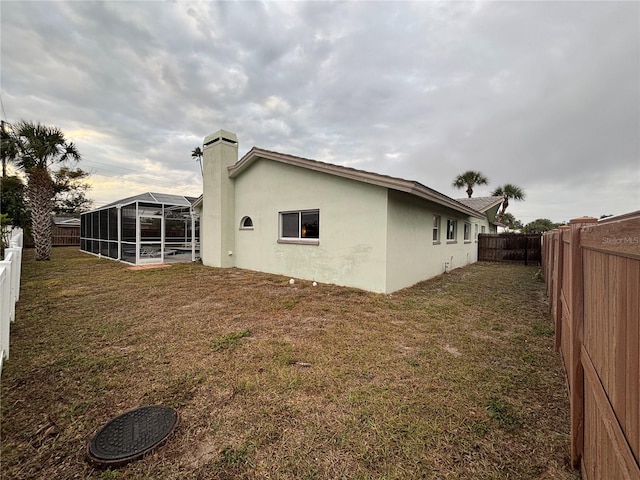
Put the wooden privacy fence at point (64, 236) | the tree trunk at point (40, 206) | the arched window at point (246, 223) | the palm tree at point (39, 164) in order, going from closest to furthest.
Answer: the arched window at point (246, 223) → the palm tree at point (39, 164) → the tree trunk at point (40, 206) → the wooden privacy fence at point (64, 236)

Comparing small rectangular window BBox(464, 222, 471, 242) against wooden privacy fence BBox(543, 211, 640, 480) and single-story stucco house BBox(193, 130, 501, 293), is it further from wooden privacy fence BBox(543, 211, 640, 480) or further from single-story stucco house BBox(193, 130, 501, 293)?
wooden privacy fence BBox(543, 211, 640, 480)

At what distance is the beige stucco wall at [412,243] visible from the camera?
22.8 ft

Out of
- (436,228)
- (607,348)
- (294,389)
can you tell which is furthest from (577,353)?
(436,228)

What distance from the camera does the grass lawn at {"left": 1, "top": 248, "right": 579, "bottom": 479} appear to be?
192cm

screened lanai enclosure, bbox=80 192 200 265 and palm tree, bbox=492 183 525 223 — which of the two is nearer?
screened lanai enclosure, bbox=80 192 200 265

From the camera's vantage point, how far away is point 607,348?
4.17 ft

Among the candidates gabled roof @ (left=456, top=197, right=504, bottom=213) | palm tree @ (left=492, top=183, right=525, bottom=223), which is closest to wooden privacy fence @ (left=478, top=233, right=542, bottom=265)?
gabled roof @ (left=456, top=197, right=504, bottom=213)

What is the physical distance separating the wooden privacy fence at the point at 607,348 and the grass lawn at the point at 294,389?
1.72ft

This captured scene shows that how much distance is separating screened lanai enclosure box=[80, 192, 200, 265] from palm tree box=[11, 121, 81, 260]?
83.9 inches

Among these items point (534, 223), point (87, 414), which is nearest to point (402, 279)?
point (87, 414)

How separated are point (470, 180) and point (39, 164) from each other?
104 feet

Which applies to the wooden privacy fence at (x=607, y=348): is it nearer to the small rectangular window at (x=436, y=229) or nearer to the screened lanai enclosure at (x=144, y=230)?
the small rectangular window at (x=436, y=229)

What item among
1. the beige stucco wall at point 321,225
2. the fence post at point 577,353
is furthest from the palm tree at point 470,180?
the fence post at point 577,353

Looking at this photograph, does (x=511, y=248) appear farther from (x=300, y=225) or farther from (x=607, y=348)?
(x=607, y=348)
